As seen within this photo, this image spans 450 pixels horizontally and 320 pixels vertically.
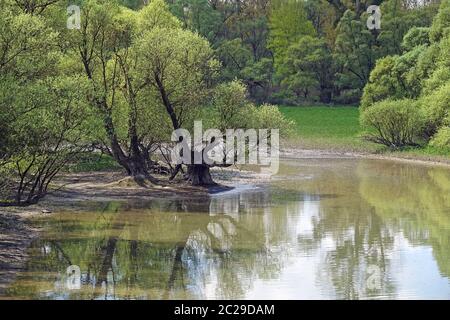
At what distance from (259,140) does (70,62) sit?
35.9ft

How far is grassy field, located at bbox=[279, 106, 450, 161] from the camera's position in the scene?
58562 millimetres

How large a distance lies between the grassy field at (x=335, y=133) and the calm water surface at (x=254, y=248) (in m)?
18.4

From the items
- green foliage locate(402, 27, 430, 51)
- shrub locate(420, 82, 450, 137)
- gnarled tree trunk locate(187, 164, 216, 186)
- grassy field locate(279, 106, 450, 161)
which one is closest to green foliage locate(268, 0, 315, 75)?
grassy field locate(279, 106, 450, 161)

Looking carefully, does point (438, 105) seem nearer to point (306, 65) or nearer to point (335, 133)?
point (335, 133)

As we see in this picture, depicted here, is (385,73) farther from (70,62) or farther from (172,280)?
(172,280)

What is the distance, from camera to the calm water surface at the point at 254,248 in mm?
19750

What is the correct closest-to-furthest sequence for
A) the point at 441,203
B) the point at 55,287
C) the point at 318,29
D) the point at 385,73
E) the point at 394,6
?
the point at 55,287 < the point at 441,203 < the point at 385,73 < the point at 394,6 < the point at 318,29

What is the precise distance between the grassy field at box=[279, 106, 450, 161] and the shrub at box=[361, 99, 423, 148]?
106 centimetres

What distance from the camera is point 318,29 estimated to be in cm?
10169

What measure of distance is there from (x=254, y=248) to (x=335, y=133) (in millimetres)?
46624

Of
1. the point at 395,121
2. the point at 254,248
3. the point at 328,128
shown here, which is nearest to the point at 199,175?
the point at 254,248

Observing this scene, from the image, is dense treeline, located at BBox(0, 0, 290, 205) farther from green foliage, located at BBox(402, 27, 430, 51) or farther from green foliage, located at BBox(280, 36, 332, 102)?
green foliage, located at BBox(280, 36, 332, 102)

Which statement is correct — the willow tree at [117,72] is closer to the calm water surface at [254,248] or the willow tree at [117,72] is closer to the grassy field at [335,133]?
the calm water surface at [254,248]
